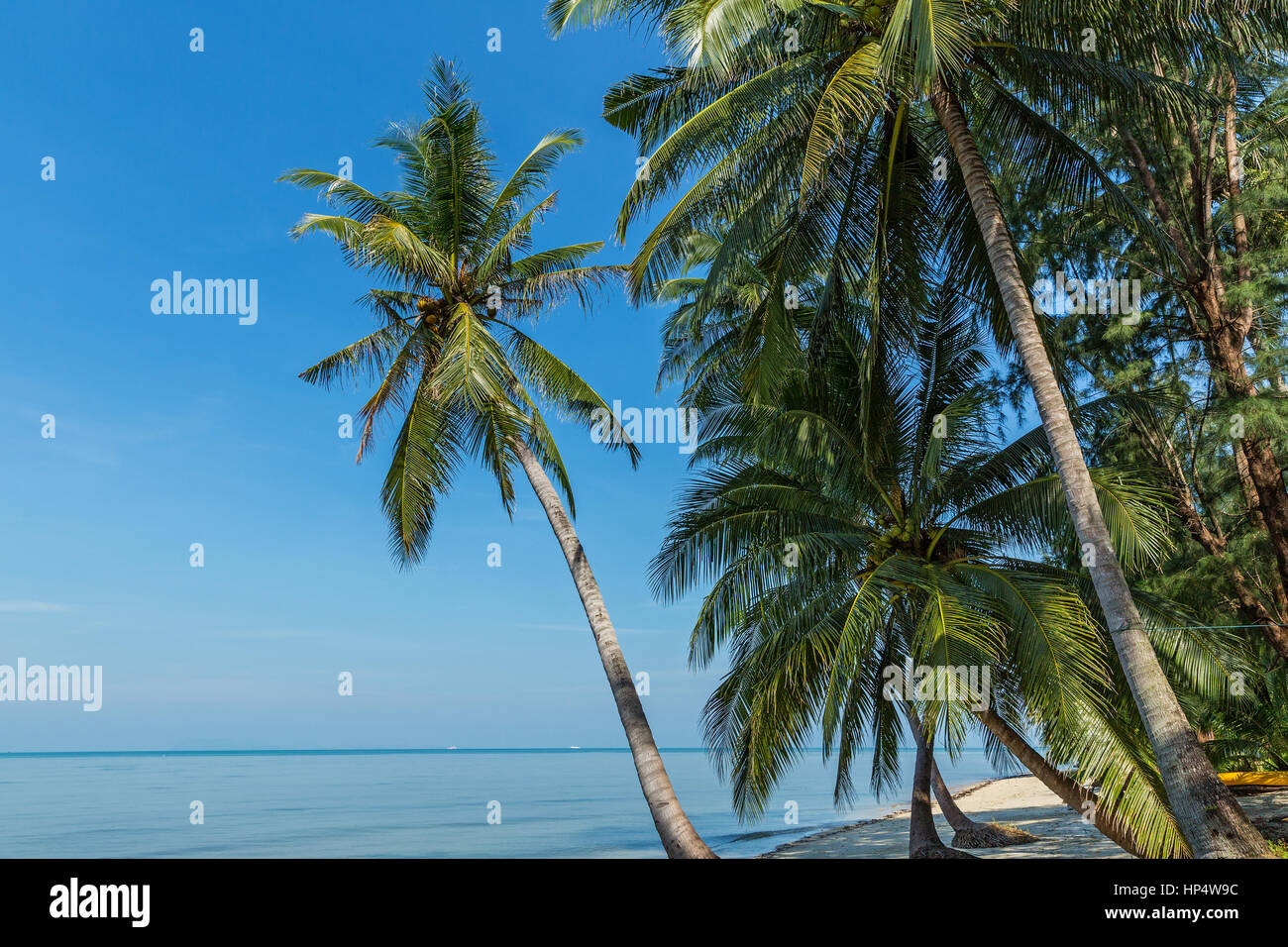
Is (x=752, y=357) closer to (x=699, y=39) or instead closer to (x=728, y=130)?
(x=728, y=130)

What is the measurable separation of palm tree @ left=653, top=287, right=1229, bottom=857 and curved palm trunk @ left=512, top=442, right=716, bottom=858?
0.78m

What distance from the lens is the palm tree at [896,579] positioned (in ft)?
25.6

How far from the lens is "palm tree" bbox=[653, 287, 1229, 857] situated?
7816mm

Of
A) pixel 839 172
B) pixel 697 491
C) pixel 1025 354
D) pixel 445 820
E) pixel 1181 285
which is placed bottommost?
pixel 445 820

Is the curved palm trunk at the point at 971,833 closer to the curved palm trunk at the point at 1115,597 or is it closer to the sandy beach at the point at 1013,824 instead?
the sandy beach at the point at 1013,824

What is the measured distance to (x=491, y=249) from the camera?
13.1 meters

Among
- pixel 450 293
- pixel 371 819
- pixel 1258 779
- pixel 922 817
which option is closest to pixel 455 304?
pixel 450 293

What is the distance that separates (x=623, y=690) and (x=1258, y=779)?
1413 centimetres

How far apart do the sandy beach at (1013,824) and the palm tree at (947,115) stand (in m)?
7.70

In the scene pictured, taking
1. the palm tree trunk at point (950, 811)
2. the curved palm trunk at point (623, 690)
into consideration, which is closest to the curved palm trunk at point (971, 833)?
the palm tree trunk at point (950, 811)
